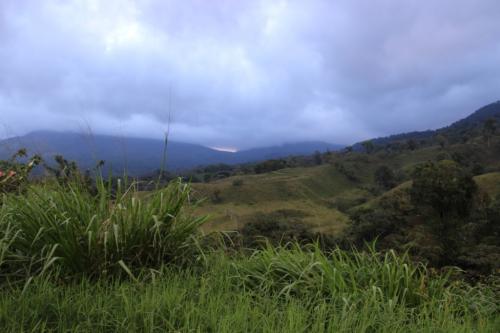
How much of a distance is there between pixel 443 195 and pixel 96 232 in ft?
106

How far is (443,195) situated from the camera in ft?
105

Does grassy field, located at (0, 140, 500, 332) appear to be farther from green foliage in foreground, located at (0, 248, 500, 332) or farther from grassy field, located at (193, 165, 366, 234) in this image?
grassy field, located at (193, 165, 366, 234)

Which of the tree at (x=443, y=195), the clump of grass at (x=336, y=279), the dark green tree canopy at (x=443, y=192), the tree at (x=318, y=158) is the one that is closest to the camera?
the clump of grass at (x=336, y=279)

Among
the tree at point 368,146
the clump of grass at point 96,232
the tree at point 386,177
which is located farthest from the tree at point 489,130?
the clump of grass at point 96,232

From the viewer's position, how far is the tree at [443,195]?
3093cm

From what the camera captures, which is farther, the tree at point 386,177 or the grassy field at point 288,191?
the tree at point 386,177

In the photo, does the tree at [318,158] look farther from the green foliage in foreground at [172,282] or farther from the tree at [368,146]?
the green foliage in foreground at [172,282]

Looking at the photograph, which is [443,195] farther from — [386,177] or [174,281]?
[386,177]

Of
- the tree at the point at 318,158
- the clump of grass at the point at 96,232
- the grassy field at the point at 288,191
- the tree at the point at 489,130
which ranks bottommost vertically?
the grassy field at the point at 288,191

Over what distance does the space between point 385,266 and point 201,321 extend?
5.35 ft

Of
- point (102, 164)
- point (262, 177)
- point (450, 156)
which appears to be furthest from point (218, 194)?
point (102, 164)

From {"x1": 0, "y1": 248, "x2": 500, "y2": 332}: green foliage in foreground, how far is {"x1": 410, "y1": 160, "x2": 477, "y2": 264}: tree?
2860cm

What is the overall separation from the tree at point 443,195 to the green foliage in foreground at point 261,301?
28604 millimetres

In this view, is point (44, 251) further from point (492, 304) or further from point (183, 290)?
point (492, 304)
